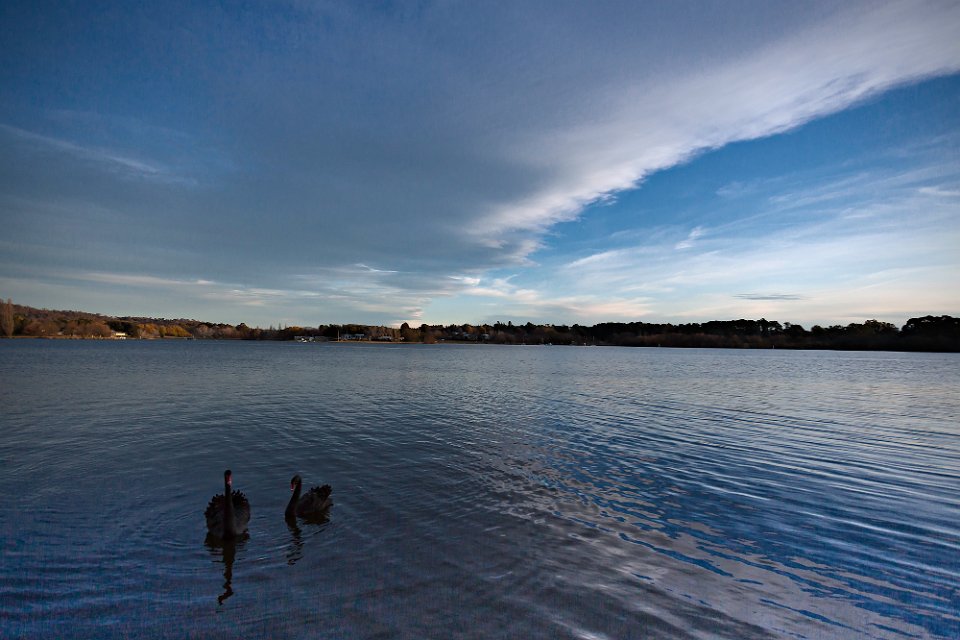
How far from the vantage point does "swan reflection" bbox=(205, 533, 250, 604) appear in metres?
7.28

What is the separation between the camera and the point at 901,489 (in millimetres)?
12711

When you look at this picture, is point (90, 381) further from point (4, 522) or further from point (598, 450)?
point (598, 450)

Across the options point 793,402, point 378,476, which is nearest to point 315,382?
point 378,476

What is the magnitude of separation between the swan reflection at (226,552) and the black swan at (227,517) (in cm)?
10

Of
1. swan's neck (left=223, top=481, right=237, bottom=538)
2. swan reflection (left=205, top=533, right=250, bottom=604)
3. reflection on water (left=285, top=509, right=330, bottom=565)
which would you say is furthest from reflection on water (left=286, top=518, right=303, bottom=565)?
swan's neck (left=223, top=481, right=237, bottom=538)

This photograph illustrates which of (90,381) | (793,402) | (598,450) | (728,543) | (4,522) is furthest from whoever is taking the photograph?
(90,381)

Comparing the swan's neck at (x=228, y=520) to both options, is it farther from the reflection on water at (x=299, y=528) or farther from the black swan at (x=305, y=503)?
the black swan at (x=305, y=503)

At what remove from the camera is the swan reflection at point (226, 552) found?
7277 mm

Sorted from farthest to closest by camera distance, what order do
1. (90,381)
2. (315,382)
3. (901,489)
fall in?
1. (315,382)
2. (90,381)
3. (901,489)

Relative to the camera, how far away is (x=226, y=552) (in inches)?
334

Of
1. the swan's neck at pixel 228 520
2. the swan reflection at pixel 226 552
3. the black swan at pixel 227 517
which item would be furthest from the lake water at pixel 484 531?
the swan's neck at pixel 228 520

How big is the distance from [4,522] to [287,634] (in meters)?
8.21

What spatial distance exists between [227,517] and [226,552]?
2.37ft

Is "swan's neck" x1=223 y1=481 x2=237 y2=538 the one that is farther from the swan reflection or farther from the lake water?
the lake water
